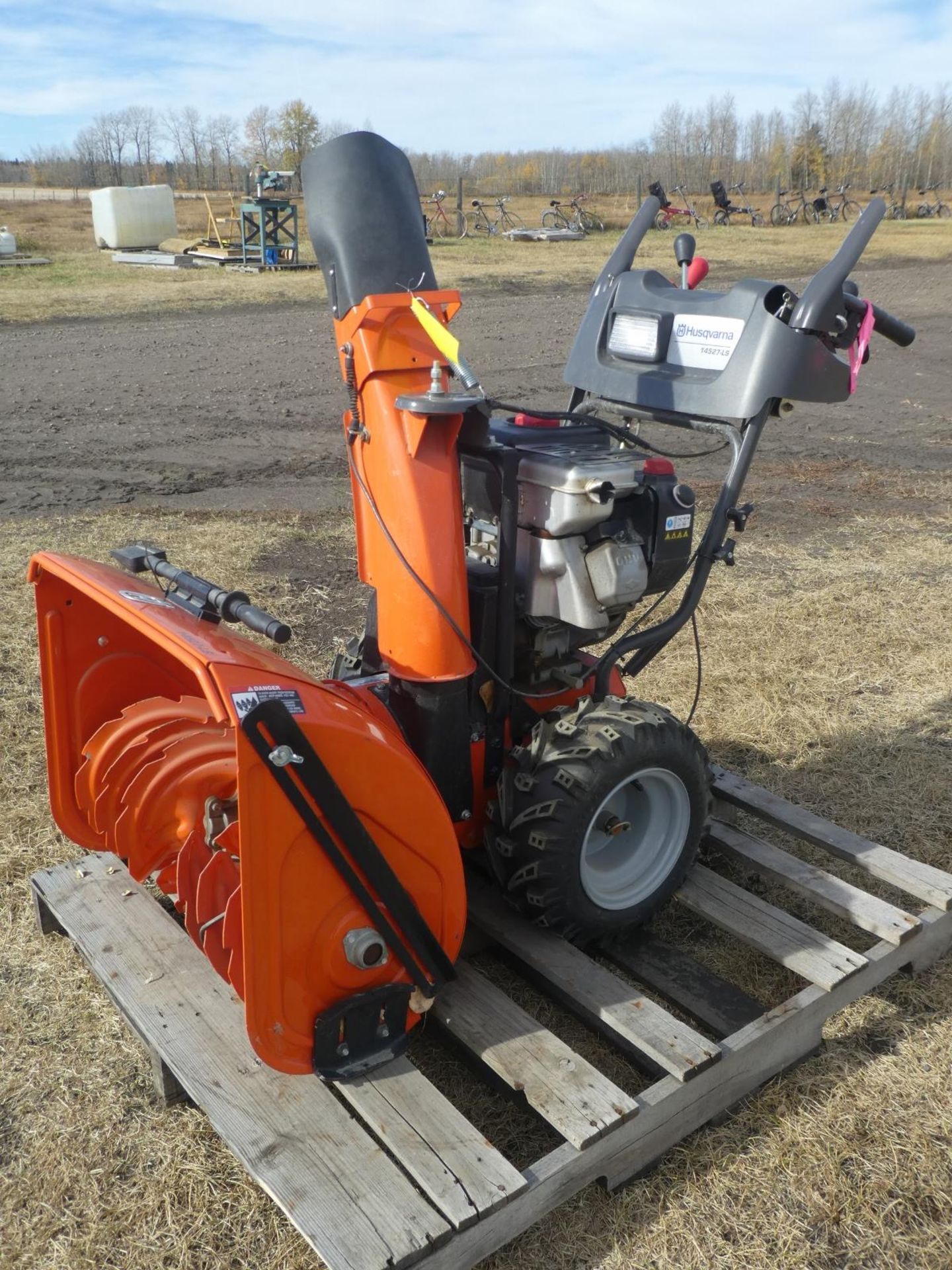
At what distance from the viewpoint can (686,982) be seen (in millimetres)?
2754

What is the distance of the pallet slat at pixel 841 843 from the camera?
296 cm

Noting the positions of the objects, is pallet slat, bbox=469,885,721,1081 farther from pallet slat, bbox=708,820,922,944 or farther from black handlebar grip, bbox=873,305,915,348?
black handlebar grip, bbox=873,305,915,348

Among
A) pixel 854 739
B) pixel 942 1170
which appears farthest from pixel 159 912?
pixel 854 739

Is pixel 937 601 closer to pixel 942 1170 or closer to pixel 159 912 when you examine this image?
pixel 942 1170

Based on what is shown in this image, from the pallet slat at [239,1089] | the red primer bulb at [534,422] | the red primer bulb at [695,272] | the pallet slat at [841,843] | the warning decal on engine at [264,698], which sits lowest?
the pallet slat at [239,1089]

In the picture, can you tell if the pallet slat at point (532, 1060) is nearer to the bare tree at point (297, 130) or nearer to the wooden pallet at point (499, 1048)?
the wooden pallet at point (499, 1048)

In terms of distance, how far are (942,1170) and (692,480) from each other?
18.0 feet

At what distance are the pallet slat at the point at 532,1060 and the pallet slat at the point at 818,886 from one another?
0.89 m

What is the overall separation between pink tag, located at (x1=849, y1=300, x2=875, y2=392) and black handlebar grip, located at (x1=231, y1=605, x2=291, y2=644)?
1570 millimetres

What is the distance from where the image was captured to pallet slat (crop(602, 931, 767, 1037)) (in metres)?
2.64

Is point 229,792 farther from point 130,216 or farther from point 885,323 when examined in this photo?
point 130,216

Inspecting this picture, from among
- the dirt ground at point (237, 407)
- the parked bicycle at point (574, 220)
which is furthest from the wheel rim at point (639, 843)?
the parked bicycle at point (574, 220)

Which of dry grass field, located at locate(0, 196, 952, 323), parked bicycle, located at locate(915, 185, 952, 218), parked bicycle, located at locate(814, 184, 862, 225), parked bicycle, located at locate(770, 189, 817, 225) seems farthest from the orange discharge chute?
parked bicycle, located at locate(915, 185, 952, 218)

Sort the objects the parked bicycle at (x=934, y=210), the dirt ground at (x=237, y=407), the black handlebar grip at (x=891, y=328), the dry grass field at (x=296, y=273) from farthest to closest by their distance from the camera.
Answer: the parked bicycle at (x=934, y=210), the dry grass field at (x=296, y=273), the dirt ground at (x=237, y=407), the black handlebar grip at (x=891, y=328)
